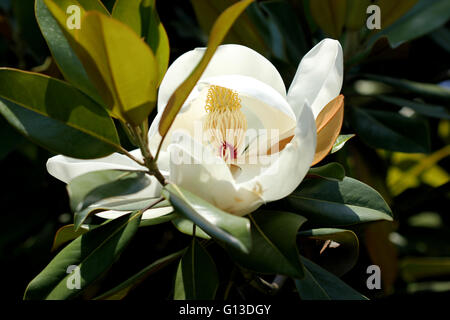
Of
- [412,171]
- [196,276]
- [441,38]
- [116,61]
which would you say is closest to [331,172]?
[196,276]

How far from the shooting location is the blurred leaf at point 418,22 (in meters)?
1.44

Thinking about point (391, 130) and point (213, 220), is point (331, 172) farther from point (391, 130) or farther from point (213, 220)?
point (391, 130)

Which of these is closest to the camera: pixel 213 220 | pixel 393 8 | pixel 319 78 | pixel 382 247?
pixel 213 220

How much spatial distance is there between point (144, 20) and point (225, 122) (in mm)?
226

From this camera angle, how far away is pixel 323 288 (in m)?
0.93

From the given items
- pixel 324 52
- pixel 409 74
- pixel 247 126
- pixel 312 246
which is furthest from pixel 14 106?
pixel 409 74

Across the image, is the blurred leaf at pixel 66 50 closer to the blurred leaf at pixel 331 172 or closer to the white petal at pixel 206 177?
the white petal at pixel 206 177

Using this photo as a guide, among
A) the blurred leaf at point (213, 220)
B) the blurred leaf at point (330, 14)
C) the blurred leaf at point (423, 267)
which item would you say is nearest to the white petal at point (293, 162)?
the blurred leaf at point (213, 220)

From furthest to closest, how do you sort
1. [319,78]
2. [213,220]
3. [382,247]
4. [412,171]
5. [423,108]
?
[412,171] → [382,247] → [423,108] → [319,78] → [213,220]

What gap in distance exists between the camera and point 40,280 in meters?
0.86

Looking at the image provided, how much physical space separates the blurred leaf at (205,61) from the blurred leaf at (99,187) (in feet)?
0.29

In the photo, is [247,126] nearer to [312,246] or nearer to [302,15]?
[312,246]

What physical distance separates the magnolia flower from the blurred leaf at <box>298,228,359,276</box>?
0.16m

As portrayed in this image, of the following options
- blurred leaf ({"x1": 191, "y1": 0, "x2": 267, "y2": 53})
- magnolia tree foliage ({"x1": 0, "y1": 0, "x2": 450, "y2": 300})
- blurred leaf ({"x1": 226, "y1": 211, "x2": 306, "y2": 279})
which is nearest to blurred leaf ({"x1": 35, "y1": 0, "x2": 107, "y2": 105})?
magnolia tree foliage ({"x1": 0, "y1": 0, "x2": 450, "y2": 300})
